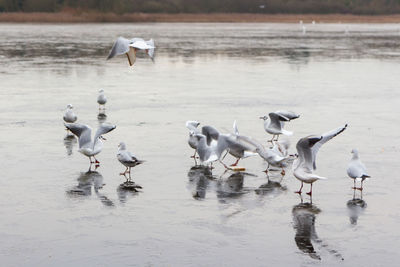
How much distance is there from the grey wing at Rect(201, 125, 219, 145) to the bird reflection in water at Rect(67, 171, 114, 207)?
83.1 inches

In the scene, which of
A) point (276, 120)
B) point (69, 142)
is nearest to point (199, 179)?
point (276, 120)

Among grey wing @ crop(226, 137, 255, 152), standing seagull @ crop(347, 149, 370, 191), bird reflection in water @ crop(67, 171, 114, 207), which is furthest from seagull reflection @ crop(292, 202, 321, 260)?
bird reflection in water @ crop(67, 171, 114, 207)

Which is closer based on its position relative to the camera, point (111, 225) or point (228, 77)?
point (111, 225)

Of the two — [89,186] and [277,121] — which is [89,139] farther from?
[277,121]

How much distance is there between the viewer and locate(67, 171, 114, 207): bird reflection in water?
10641mm

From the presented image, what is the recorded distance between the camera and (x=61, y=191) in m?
10.9

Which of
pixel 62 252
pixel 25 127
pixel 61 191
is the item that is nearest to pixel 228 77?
pixel 25 127

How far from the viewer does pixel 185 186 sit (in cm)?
1131

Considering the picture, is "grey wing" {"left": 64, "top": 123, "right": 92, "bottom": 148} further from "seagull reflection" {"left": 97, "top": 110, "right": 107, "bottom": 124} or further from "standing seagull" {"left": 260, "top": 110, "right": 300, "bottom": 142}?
"seagull reflection" {"left": 97, "top": 110, "right": 107, "bottom": 124}

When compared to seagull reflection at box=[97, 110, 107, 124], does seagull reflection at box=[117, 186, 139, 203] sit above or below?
above

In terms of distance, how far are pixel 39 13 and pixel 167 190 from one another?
113120mm

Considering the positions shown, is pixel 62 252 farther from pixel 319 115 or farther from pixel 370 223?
pixel 319 115

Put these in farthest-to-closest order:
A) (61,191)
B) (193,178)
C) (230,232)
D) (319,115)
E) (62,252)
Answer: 1. (319,115)
2. (193,178)
3. (61,191)
4. (230,232)
5. (62,252)

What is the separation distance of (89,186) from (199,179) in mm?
1868
